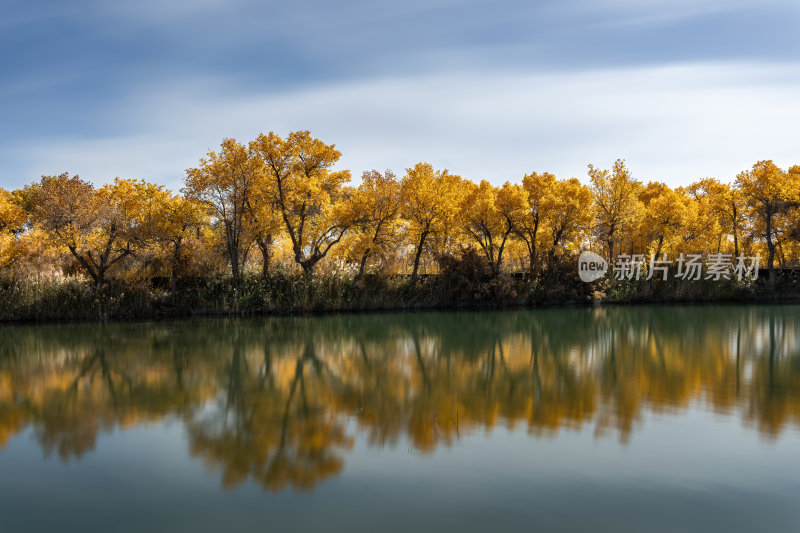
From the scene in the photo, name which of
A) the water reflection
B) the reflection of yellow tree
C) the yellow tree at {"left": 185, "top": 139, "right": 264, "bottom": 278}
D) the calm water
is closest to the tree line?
the yellow tree at {"left": 185, "top": 139, "right": 264, "bottom": 278}

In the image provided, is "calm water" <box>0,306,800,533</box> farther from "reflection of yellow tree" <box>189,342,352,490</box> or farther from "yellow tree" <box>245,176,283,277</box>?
"yellow tree" <box>245,176,283,277</box>

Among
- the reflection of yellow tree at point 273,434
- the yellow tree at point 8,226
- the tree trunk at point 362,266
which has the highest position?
the yellow tree at point 8,226

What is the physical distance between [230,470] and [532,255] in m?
26.3

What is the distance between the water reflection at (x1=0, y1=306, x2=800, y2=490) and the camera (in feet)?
23.0

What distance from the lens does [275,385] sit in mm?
10281

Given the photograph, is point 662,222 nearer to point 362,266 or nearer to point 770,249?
point 770,249

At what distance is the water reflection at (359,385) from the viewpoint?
700 centimetres

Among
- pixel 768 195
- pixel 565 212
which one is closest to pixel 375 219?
pixel 565 212

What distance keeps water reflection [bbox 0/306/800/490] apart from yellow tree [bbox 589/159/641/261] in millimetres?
13444

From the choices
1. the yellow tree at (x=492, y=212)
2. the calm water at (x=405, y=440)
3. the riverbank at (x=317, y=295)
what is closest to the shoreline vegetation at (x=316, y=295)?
the riverbank at (x=317, y=295)

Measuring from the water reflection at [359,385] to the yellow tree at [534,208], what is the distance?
38.8 ft

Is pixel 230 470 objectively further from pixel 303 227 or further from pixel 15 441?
pixel 303 227

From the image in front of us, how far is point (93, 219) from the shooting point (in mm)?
23203

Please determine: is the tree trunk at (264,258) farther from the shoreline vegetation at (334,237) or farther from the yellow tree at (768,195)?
the yellow tree at (768,195)
